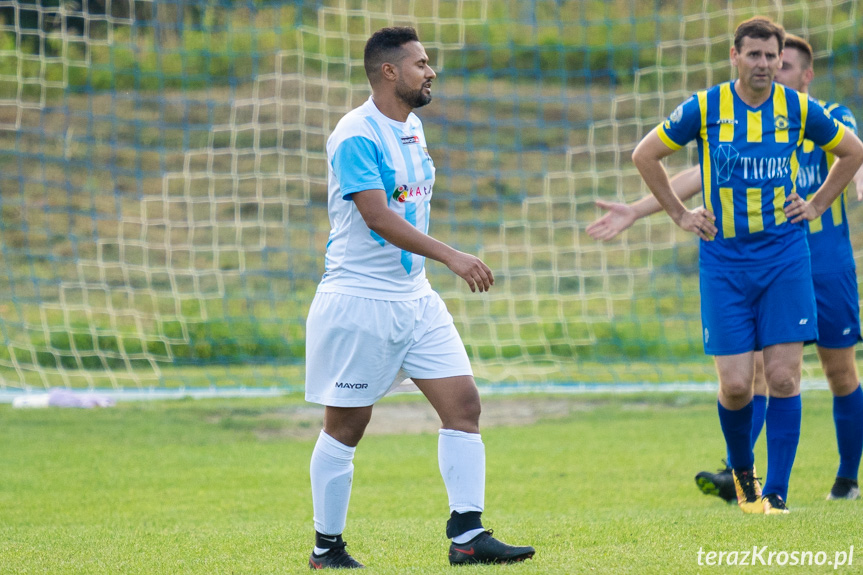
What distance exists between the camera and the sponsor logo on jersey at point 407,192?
12.1 feet

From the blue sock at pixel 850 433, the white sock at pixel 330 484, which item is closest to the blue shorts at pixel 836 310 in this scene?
the blue sock at pixel 850 433

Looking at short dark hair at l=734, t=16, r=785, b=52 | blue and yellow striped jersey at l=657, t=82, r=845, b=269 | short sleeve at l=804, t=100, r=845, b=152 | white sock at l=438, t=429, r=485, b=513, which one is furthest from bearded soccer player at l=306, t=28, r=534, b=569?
short sleeve at l=804, t=100, r=845, b=152

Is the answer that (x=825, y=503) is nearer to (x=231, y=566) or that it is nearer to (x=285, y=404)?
(x=231, y=566)

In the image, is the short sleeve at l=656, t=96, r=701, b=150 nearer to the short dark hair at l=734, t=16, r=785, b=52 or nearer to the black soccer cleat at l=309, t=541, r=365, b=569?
the short dark hair at l=734, t=16, r=785, b=52

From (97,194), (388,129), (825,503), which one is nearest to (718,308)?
(825,503)

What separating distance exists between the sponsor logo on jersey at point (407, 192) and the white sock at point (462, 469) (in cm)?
84

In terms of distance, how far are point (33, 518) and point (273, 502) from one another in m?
1.21

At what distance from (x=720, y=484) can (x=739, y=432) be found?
1.77ft

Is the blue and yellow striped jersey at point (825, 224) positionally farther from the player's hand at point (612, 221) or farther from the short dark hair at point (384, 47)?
the short dark hair at point (384, 47)

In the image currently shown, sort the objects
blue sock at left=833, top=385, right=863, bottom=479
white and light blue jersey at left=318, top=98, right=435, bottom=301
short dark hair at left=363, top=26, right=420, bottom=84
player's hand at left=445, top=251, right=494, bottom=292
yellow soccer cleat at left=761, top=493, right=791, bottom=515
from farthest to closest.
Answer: blue sock at left=833, top=385, right=863, bottom=479 → yellow soccer cleat at left=761, top=493, right=791, bottom=515 → short dark hair at left=363, top=26, right=420, bottom=84 → white and light blue jersey at left=318, top=98, right=435, bottom=301 → player's hand at left=445, top=251, right=494, bottom=292

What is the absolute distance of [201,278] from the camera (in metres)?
14.6

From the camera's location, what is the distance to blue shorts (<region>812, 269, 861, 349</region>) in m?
5.14

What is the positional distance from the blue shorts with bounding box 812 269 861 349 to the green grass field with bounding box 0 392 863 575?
816 mm

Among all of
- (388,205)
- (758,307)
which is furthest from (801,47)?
(388,205)
